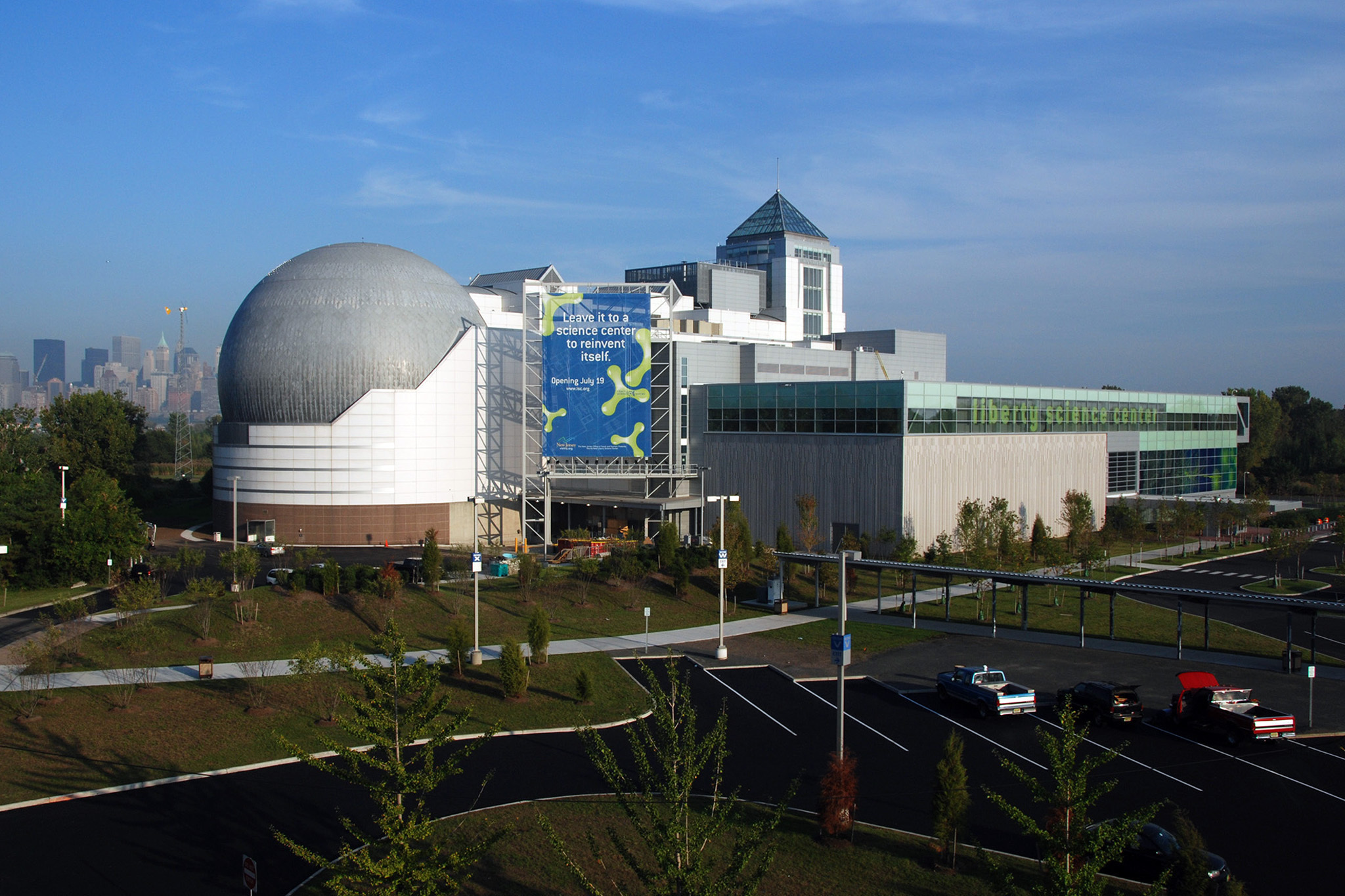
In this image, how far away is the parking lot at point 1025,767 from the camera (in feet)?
64.0

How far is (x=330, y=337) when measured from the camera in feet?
209

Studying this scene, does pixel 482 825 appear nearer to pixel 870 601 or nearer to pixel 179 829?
pixel 179 829

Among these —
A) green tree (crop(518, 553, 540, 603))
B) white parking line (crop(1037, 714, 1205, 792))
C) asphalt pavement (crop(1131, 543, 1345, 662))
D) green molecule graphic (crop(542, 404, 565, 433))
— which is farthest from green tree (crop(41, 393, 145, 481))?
white parking line (crop(1037, 714, 1205, 792))

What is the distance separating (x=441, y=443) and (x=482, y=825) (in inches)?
1876

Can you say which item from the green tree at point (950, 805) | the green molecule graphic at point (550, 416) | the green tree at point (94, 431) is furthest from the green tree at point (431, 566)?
the green tree at point (94, 431)

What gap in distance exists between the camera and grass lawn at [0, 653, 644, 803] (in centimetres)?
2350

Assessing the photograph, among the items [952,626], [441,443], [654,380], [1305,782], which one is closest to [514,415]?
[441,443]

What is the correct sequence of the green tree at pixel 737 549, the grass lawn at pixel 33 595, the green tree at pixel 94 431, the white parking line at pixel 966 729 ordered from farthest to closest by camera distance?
the green tree at pixel 94 431 → the green tree at pixel 737 549 → the grass lawn at pixel 33 595 → the white parking line at pixel 966 729

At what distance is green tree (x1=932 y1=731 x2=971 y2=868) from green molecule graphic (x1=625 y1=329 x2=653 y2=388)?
44.4 meters

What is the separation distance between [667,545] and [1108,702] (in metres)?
26.1

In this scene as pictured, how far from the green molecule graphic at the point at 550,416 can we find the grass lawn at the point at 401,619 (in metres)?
15.4

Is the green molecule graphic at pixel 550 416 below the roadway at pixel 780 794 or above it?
above

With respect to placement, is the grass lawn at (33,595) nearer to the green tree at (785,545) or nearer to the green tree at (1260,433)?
the green tree at (785,545)

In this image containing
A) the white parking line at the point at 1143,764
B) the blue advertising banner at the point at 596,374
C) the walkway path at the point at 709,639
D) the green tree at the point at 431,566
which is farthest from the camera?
the blue advertising banner at the point at 596,374
